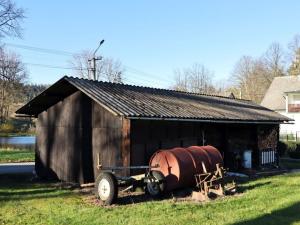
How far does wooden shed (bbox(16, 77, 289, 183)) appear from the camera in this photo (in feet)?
54.6

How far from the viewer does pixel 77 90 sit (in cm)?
1869

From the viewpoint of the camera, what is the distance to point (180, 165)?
15.0 metres

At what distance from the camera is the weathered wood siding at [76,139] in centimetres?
1705

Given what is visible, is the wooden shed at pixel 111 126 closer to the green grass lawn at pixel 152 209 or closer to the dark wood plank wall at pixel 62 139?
the dark wood plank wall at pixel 62 139

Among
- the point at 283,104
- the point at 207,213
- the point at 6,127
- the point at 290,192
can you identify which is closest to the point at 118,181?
the point at 207,213

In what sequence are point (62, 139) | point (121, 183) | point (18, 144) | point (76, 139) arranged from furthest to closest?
point (18, 144) → point (62, 139) → point (76, 139) → point (121, 183)

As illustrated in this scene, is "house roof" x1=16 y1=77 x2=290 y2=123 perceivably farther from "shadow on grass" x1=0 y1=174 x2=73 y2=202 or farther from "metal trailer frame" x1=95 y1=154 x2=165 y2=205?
"shadow on grass" x1=0 y1=174 x2=73 y2=202

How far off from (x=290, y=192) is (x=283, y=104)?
47.2 meters

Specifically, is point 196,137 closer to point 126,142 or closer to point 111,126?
point 111,126

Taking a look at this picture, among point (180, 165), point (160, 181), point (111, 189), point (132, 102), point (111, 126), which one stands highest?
point (132, 102)

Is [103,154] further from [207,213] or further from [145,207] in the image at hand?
[207,213]

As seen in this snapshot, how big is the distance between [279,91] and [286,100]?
4.07 m

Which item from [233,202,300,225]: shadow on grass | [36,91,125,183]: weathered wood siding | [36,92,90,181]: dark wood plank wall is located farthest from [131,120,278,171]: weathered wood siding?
[233,202,300,225]: shadow on grass

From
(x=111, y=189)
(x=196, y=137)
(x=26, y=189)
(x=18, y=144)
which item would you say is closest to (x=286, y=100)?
(x=18, y=144)
